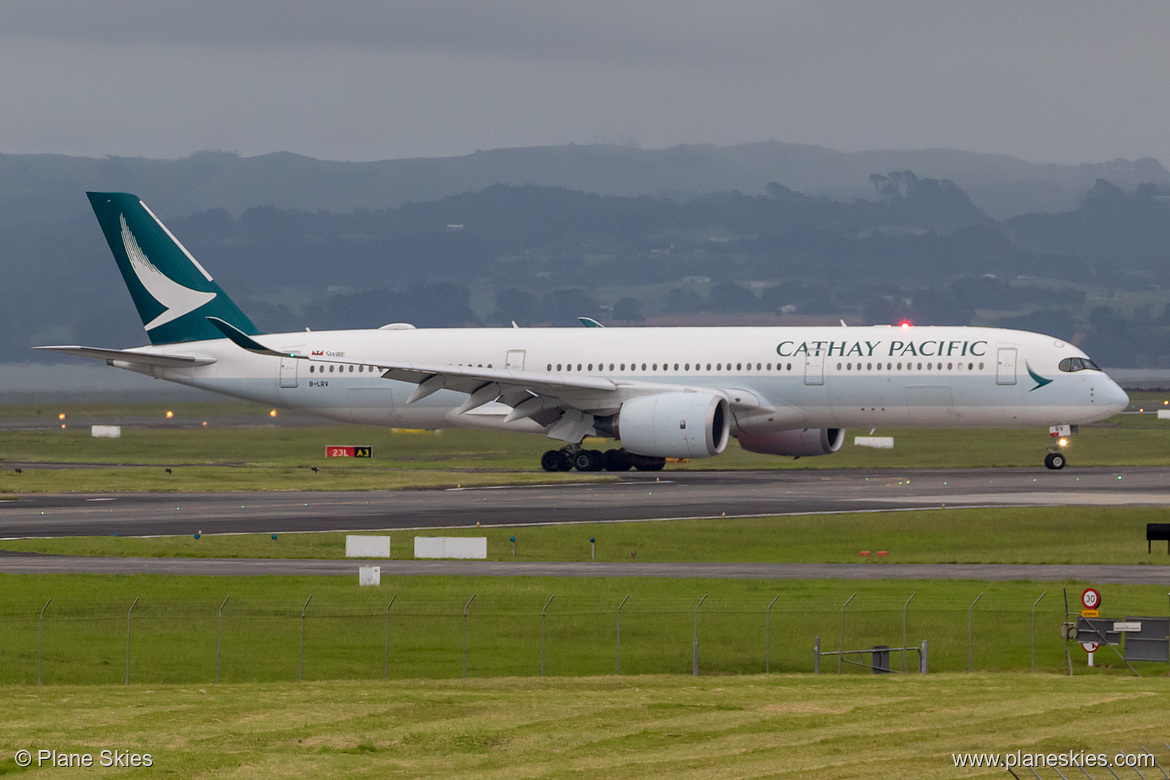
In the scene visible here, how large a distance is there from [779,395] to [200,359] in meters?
28.4

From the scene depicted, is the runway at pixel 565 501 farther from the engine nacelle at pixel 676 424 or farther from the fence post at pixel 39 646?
the fence post at pixel 39 646

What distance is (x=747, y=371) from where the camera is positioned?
69625 mm

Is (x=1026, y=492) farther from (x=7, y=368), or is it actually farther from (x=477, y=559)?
(x=7, y=368)

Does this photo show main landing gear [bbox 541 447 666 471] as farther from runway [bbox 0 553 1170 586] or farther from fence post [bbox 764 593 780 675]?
fence post [bbox 764 593 780 675]

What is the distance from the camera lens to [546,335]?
75125 millimetres

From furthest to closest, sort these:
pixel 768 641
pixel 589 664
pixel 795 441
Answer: pixel 795 441
pixel 589 664
pixel 768 641

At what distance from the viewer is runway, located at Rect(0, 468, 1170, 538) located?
5456 centimetres

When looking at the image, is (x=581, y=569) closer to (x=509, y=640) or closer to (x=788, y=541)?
(x=788, y=541)

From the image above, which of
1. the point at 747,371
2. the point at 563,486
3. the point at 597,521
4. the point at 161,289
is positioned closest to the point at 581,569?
the point at 597,521

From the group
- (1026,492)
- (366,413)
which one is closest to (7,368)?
(366,413)

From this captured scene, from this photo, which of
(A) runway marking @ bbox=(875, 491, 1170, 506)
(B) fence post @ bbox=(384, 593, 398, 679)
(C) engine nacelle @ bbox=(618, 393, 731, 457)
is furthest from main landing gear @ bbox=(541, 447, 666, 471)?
(B) fence post @ bbox=(384, 593, 398, 679)

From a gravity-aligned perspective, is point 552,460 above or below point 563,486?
above

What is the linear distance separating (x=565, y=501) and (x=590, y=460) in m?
13.1

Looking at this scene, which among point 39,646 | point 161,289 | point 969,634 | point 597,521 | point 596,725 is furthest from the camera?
point 161,289
